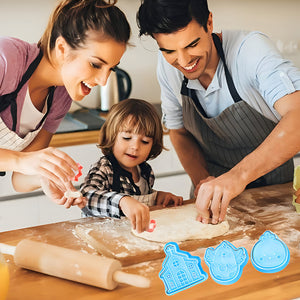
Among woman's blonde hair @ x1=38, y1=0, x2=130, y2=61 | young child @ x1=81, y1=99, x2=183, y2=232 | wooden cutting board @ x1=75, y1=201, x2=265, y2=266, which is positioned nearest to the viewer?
wooden cutting board @ x1=75, y1=201, x2=265, y2=266

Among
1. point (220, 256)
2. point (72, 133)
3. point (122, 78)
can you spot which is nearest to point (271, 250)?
point (220, 256)

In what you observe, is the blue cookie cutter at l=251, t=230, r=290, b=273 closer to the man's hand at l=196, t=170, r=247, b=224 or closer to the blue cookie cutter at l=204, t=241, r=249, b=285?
the blue cookie cutter at l=204, t=241, r=249, b=285

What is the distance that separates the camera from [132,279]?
753 millimetres

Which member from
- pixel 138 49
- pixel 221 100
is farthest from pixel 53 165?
pixel 138 49

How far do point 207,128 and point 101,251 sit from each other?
63cm

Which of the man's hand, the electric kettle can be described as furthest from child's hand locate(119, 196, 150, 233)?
the electric kettle

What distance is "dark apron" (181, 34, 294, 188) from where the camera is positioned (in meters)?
1.33

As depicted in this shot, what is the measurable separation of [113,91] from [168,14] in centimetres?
106

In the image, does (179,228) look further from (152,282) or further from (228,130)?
(228,130)

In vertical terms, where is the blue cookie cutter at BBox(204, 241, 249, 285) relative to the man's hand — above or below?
below

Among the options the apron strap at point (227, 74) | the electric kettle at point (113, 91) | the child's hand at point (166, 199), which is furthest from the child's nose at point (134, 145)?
the electric kettle at point (113, 91)

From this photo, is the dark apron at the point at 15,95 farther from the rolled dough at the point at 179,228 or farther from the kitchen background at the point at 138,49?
the kitchen background at the point at 138,49

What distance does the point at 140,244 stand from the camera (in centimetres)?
99

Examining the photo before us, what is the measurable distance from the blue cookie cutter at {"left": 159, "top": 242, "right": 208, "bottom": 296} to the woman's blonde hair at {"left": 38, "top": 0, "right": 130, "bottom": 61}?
1.66ft
